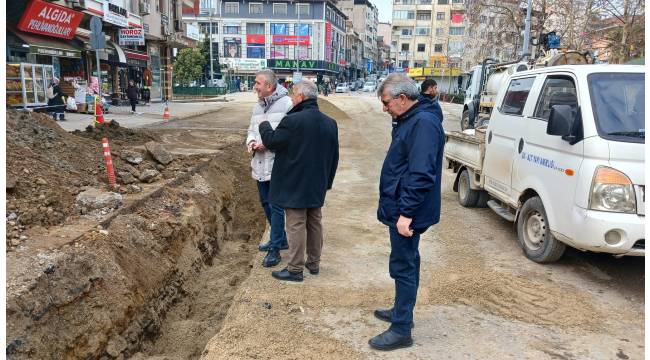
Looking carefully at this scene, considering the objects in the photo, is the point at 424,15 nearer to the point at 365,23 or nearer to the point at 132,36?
the point at 365,23

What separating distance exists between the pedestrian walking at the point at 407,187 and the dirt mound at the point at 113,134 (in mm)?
7430

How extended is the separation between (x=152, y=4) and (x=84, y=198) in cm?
2825

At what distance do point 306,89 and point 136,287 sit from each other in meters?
2.47

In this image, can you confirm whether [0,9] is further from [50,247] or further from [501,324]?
[501,324]

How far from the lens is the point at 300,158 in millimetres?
4328

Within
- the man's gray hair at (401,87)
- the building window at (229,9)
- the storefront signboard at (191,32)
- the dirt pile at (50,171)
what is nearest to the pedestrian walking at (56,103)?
the dirt pile at (50,171)

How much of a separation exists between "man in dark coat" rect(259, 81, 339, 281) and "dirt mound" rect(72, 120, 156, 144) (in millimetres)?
6041

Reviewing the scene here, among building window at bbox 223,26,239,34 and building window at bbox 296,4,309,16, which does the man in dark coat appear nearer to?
building window at bbox 296,4,309,16

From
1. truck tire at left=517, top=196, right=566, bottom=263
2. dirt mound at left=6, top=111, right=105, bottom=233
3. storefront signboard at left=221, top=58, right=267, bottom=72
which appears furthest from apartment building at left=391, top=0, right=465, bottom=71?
truck tire at left=517, top=196, right=566, bottom=263

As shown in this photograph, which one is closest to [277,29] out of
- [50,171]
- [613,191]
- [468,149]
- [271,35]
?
[271,35]

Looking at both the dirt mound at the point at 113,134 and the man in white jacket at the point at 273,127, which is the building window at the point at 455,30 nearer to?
the dirt mound at the point at 113,134

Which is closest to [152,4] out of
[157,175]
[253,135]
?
[157,175]

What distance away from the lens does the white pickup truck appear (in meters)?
4.20

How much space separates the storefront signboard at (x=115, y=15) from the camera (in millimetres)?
22969
